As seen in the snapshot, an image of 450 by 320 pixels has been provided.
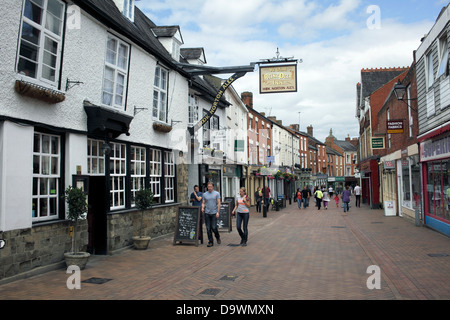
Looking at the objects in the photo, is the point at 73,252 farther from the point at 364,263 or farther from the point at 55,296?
the point at 364,263

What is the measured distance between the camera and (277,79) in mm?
13398

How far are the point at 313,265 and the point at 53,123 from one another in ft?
20.5

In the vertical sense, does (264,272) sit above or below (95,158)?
below

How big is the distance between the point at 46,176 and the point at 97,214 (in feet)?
7.64

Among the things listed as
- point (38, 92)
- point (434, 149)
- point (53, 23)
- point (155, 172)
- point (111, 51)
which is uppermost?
point (111, 51)

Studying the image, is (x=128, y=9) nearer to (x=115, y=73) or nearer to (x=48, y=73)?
(x=115, y=73)

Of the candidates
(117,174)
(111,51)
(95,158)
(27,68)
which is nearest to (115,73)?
(111,51)

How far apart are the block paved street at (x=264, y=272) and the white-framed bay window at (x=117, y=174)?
143 centimetres

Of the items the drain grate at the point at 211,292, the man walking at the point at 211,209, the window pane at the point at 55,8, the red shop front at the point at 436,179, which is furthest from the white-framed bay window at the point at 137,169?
the red shop front at the point at 436,179

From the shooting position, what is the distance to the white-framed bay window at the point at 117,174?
33.8 ft

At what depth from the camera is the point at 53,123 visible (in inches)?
310

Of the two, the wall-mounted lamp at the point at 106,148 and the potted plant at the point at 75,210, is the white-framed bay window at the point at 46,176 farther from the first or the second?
the wall-mounted lamp at the point at 106,148
